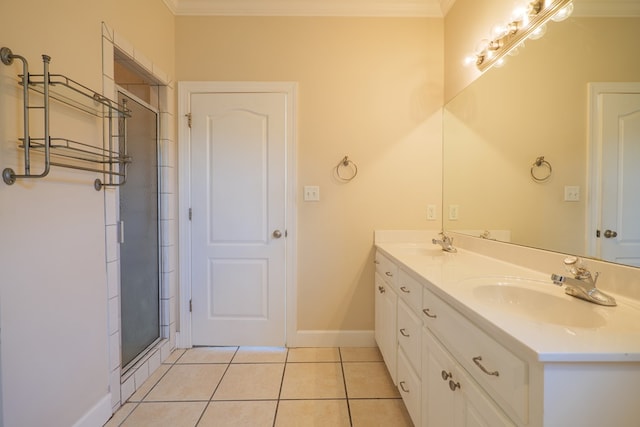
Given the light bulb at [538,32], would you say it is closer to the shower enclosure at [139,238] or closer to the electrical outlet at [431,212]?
the electrical outlet at [431,212]

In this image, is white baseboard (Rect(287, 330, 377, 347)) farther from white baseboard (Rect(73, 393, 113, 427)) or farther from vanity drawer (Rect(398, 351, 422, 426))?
white baseboard (Rect(73, 393, 113, 427))

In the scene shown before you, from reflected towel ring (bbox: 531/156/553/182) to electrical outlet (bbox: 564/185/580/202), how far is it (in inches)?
4.4

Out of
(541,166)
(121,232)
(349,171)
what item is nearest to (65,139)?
(121,232)

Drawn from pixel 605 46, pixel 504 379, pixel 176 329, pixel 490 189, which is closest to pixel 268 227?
pixel 176 329

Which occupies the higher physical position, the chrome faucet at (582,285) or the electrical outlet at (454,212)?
the electrical outlet at (454,212)

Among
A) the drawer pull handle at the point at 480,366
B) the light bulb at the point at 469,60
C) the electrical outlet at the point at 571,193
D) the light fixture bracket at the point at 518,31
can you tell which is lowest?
the drawer pull handle at the point at 480,366

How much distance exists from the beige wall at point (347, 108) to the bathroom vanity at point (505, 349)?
67 cm

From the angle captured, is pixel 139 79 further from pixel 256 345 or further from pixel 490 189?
pixel 490 189

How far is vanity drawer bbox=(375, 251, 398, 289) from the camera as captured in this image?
1.65 meters

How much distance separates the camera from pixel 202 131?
7.02 feet

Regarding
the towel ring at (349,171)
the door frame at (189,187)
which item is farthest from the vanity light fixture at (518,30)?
the door frame at (189,187)

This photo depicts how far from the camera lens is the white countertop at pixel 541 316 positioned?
0.60m

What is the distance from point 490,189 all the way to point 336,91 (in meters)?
1.32

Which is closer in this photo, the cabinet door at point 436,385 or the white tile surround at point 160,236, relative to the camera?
the cabinet door at point 436,385
